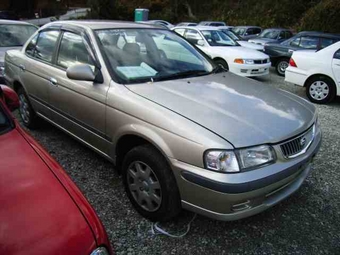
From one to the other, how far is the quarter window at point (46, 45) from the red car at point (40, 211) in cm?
214

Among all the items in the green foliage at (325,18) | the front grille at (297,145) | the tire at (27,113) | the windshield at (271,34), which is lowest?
the tire at (27,113)

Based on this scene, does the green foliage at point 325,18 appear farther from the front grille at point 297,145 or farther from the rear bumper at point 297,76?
the front grille at point 297,145

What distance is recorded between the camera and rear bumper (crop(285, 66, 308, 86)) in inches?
265

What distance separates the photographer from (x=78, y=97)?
3004 mm

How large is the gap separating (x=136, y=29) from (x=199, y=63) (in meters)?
0.81

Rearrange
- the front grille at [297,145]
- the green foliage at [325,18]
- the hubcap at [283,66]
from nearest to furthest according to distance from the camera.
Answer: the front grille at [297,145] < the hubcap at [283,66] < the green foliage at [325,18]

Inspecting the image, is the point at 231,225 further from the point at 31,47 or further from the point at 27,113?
the point at 31,47

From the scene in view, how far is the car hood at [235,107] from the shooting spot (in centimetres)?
212

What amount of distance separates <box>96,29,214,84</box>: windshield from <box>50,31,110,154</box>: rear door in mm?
203

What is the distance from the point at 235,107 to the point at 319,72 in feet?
16.5

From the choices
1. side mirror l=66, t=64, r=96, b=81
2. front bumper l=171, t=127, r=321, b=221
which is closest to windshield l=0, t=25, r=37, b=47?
side mirror l=66, t=64, r=96, b=81

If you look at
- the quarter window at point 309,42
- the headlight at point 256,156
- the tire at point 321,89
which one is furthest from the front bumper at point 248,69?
the headlight at point 256,156

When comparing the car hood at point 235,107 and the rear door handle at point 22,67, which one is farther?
the rear door handle at point 22,67

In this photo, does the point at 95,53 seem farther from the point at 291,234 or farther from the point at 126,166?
the point at 291,234
